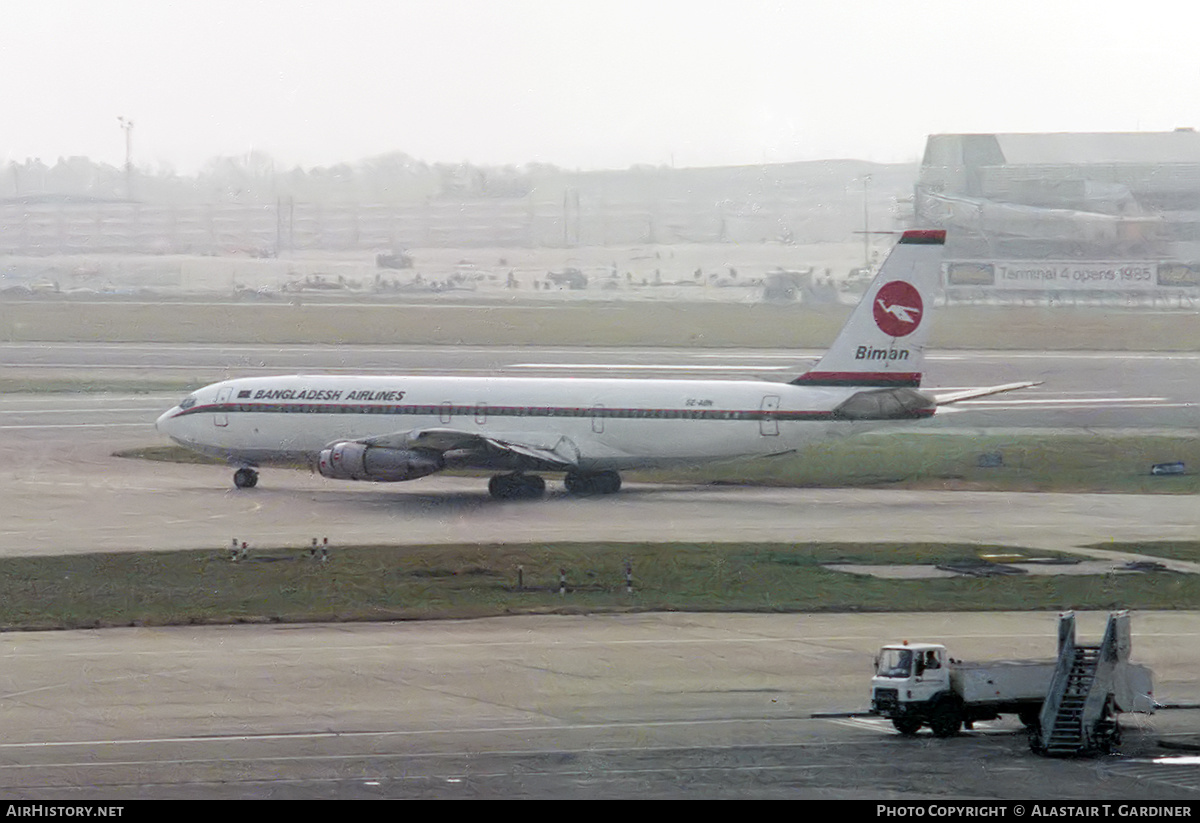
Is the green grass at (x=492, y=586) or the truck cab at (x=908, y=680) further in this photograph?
the green grass at (x=492, y=586)

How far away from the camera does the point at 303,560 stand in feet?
155

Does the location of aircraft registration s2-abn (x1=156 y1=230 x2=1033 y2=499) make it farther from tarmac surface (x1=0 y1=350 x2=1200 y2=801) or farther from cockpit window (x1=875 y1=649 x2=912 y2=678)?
cockpit window (x1=875 y1=649 x2=912 y2=678)

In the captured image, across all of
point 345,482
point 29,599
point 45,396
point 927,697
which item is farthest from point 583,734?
point 45,396

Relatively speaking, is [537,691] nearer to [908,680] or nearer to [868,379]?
[908,680]

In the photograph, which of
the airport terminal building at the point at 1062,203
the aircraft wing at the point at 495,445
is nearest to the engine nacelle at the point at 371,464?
the aircraft wing at the point at 495,445

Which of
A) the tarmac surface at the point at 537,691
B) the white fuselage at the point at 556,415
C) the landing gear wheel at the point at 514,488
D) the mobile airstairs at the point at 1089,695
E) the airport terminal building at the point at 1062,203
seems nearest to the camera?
the tarmac surface at the point at 537,691

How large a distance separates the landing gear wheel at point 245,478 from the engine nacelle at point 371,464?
18.9ft

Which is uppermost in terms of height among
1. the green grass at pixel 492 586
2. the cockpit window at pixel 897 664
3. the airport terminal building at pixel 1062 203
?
the airport terminal building at pixel 1062 203

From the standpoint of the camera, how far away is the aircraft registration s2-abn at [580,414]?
59.4m

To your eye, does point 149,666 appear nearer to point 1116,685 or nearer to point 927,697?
point 927,697

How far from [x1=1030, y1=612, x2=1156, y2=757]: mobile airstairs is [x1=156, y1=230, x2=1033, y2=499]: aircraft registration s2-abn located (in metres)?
28.2

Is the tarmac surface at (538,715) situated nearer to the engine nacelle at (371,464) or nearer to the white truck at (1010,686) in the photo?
the white truck at (1010,686)

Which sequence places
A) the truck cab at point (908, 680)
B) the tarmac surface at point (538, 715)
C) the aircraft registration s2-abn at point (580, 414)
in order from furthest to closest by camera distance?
the aircraft registration s2-abn at point (580, 414) < the truck cab at point (908, 680) < the tarmac surface at point (538, 715)

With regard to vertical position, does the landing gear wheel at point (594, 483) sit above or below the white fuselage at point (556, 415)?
below
